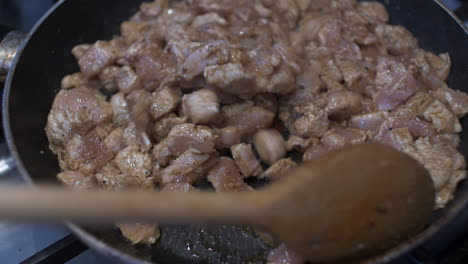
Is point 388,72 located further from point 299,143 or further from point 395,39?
point 299,143

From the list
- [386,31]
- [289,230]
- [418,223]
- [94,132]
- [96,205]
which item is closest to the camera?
[96,205]

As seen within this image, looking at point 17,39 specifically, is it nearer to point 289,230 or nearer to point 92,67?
point 92,67

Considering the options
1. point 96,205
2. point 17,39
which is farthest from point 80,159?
point 96,205

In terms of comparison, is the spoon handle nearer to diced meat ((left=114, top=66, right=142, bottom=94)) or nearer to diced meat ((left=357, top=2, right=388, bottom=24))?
diced meat ((left=114, top=66, right=142, bottom=94))

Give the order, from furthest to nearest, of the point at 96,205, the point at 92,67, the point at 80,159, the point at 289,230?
the point at 92,67, the point at 80,159, the point at 289,230, the point at 96,205

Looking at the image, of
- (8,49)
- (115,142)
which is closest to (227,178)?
(115,142)

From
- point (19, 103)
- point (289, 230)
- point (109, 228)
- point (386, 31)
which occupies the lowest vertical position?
point (109, 228)

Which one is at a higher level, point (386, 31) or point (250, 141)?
point (386, 31)
